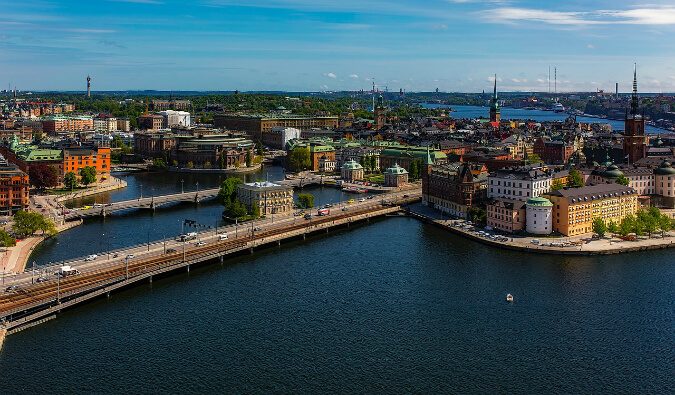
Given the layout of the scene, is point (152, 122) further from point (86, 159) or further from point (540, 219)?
point (540, 219)

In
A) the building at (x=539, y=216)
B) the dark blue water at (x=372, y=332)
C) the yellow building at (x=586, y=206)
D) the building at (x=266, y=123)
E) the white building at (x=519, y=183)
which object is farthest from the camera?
the building at (x=266, y=123)

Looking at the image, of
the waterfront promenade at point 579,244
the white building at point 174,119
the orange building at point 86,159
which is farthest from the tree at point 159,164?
the waterfront promenade at point 579,244

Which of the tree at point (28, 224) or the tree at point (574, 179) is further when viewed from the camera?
the tree at point (574, 179)

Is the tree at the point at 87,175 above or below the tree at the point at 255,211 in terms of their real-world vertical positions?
above

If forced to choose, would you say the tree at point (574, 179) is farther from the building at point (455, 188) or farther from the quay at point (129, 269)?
the quay at point (129, 269)

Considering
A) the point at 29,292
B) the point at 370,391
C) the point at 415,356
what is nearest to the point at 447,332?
the point at 415,356

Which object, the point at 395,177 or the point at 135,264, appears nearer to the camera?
the point at 135,264

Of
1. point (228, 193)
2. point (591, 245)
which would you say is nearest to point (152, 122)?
point (228, 193)
